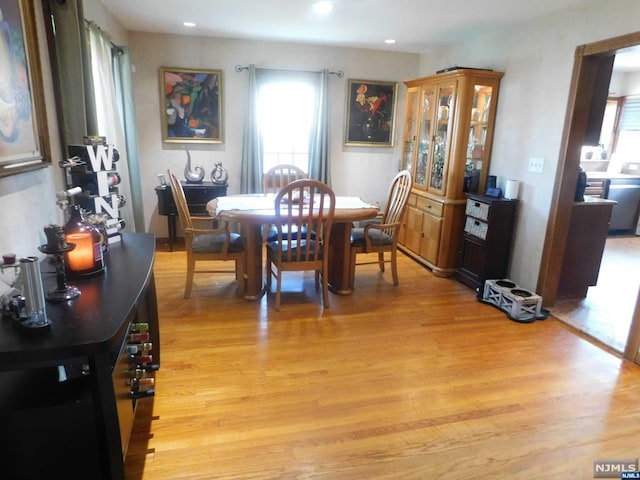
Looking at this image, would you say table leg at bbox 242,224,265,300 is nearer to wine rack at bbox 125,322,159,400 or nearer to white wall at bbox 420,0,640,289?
wine rack at bbox 125,322,159,400

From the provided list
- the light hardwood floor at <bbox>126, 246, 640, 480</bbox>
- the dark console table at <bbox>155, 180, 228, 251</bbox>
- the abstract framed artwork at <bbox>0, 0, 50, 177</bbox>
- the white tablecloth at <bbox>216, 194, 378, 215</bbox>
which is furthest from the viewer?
the dark console table at <bbox>155, 180, 228, 251</bbox>

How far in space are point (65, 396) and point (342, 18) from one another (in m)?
3.58

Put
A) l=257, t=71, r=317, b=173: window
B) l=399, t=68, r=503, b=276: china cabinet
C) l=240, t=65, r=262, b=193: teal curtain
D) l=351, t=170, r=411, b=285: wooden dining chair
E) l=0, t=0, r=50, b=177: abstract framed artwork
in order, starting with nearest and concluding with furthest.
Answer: l=0, t=0, r=50, b=177: abstract framed artwork
l=351, t=170, r=411, b=285: wooden dining chair
l=399, t=68, r=503, b=276: china cabinet
l=240, t=65, r=262, b=193: teal curtain
l=257, t=71, r=317, b=173: window

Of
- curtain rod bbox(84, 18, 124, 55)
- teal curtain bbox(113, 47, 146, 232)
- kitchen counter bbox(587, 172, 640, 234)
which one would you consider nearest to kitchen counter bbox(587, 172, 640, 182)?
kitchen counter bbox(587, 172, 640, 234)

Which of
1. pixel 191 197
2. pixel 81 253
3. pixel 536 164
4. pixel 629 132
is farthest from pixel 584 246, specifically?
→ pixel 629 132

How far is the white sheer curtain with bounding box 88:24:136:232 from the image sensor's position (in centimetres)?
307

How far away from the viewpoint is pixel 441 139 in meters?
4.18

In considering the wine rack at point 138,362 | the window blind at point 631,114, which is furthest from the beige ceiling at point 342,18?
the window blind at point 631,114

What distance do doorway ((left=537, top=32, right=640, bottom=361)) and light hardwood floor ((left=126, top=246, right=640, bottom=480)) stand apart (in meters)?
Answer: 0.45

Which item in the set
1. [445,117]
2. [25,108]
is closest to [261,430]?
[25,108]

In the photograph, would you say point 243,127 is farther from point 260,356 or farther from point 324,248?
point 260,356

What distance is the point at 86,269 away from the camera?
159 centimetres

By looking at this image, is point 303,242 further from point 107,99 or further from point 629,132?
point 629,132

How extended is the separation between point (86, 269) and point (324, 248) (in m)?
1.84
